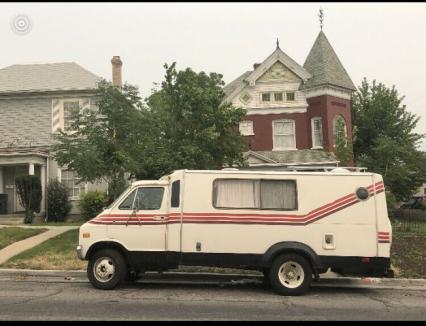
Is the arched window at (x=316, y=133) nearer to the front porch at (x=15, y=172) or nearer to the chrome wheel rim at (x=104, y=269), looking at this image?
the front porch at (x=15, y=172)

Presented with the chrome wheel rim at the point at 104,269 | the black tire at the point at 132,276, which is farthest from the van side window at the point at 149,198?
the black tire at the point at 132,276

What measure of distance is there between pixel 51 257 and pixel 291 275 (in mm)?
7073

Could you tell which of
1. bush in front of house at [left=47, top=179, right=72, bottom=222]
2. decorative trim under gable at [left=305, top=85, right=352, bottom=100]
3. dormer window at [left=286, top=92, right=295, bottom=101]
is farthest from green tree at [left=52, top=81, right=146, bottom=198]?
decorative trim under gable at [left=305, top=85, right=352, bottom=100]

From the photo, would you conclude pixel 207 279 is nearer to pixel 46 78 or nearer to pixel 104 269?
pixel 104 269

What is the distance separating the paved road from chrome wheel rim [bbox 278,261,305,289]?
1.08 feet

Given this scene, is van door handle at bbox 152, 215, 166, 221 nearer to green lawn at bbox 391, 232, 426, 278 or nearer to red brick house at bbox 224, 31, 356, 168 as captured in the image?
green lawn at bbox 391, 232, 426, 278

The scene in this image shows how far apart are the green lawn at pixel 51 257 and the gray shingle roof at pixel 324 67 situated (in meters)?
18.8

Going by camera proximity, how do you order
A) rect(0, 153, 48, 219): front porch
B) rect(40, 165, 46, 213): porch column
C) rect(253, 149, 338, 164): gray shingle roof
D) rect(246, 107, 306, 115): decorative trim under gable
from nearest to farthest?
rect(0, 153, 48, 219): front porch → rect(40, 165, 46, 213): porch column → rect(253, 149, 338, 164): gray shingle roof → rect(246, 107, 306, 115): decorative trim under gable

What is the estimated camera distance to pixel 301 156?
28969mm

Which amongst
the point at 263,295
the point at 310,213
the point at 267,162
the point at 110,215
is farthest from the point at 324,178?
the point at 267,162

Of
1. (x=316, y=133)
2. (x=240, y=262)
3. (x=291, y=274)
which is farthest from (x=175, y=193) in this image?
(x=316, y=133)

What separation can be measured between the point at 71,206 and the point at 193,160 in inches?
477

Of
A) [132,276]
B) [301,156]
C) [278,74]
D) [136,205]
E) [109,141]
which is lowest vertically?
[132,276]

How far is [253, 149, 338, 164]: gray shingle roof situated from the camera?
92.0 ft
